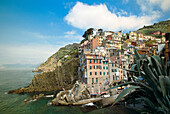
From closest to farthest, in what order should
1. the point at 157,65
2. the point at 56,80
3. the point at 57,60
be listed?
1. the point at 157,65
2. the point at 56,80
3. the point at 57,60

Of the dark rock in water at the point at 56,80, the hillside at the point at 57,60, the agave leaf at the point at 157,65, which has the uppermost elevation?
the hillside at the point at 57,60

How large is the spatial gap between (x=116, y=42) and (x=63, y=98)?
34.9m

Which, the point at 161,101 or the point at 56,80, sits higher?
the point at 161,101

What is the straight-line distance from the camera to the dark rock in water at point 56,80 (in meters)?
42.8

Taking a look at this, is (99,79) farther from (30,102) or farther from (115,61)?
(30,102)

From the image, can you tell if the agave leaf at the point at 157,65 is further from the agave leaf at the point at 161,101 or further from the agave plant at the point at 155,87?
the agave leaf at the point at 161,101

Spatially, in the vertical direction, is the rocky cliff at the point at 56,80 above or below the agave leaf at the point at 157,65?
below

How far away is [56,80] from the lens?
147 ft

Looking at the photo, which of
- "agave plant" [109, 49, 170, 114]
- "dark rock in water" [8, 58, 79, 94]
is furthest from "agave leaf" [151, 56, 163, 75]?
"dark rock in water" [8, 58, 79, 94]

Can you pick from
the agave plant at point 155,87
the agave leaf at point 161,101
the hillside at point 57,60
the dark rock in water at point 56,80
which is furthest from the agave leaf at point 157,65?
the hillside at point 57,60

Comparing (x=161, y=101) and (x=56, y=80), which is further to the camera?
(x=56, y=80)

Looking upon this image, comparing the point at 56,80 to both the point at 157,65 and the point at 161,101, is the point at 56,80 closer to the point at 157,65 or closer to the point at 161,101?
the point at 161,101

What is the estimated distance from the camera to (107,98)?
26.2 metres

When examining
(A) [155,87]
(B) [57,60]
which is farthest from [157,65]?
(B) [57,60]
